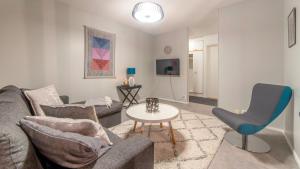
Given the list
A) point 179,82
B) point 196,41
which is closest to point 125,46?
point 179,82

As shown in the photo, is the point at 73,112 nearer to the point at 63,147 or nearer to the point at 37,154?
the point at 37,154

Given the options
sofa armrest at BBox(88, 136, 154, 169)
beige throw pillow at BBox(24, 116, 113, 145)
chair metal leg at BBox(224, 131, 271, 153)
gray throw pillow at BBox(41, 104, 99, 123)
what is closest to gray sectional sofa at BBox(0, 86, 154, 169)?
sofa armrest at BBox(88, 136, 154, 169)

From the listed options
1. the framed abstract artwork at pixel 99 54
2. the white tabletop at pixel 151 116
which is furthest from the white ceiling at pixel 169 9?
the white tabletop at pixel 151 116

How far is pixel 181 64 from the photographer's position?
15.3 feet

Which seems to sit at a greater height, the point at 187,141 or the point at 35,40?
the point at 35,40

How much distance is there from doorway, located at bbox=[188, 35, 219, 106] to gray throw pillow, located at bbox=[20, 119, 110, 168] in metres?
4.96

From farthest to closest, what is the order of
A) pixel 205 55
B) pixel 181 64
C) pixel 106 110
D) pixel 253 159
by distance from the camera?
pixel 205 55 → pixel 181 64 → pixel 106 110 → pixel 253 159

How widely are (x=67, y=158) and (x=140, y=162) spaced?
1.50 feet

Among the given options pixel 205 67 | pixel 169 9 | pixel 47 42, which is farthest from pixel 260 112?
pixel 47 42

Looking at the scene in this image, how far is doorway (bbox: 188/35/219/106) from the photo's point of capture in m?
5.39

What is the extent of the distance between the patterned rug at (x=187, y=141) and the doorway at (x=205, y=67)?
2687 mm

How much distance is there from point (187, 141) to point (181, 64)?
9.90 feet

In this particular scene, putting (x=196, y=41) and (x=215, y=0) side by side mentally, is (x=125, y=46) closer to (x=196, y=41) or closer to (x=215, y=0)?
(x=215, y=0)

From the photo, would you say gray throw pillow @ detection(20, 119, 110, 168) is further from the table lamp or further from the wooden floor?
the table lamp
